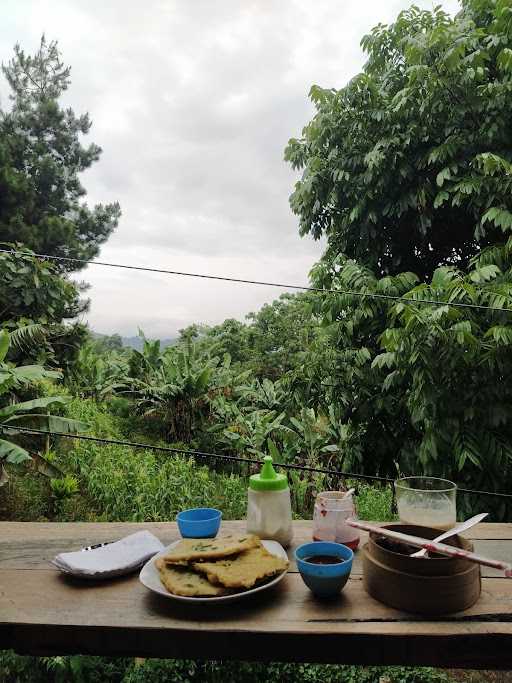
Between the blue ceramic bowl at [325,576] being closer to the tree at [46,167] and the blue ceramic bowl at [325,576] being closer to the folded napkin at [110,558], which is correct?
the folded napkin at [110,558]

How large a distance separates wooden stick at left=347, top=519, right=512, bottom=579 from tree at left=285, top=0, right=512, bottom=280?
2.43m

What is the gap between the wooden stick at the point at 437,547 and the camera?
0.76 metres

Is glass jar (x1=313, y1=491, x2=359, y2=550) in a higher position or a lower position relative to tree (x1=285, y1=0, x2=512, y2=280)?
lower

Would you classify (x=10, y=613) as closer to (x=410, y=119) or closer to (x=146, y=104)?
(x=410, y=119)

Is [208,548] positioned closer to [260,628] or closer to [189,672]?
[260,628]

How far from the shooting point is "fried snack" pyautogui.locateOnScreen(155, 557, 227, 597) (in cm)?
81

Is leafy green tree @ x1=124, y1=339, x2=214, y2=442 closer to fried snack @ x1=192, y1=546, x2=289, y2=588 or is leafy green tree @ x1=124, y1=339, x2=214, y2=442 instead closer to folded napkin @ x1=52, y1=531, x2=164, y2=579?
folded napkin @ x1=52, y1=531, x2=164, y2=579

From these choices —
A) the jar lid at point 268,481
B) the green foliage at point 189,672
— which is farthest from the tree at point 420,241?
the jar lid at point 268,481

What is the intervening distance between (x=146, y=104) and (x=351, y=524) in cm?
528

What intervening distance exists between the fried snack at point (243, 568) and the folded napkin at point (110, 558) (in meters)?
0.15

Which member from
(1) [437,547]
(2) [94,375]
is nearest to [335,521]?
(1) [437,547]

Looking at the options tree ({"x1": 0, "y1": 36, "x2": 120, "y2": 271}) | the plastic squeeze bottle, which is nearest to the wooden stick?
the plastic squeeze bottle

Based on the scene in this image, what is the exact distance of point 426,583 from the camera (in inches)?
31.1

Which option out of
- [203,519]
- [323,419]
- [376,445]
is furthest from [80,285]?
[203,519]
